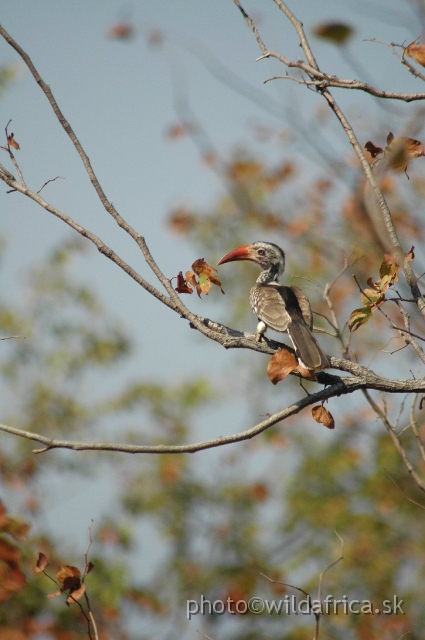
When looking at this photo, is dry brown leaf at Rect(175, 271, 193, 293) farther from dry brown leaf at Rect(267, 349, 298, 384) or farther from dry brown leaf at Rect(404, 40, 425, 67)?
dry brown leaf at Rect(404, 40, 425, 67)

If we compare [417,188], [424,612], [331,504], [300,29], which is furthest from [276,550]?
[300,29]

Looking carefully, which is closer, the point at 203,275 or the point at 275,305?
the point at 203,275

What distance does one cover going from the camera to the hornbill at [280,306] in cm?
316

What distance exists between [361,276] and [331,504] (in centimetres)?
366

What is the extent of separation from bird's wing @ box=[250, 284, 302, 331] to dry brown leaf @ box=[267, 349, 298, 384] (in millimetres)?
946

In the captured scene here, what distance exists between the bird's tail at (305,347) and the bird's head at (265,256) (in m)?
1.49

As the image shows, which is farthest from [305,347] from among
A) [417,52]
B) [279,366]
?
[417,52]

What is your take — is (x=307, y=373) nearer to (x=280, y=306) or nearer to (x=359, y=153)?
(x=359, y=153)

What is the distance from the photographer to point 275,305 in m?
4.06

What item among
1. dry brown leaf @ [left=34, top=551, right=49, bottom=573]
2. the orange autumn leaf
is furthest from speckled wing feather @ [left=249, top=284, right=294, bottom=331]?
dry brown leaf @ [left=34, top=551, right=49, bottom=573]

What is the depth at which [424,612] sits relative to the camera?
8.20 m

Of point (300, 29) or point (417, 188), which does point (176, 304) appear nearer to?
point (300, 29)

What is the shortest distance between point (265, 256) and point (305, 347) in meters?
2.23

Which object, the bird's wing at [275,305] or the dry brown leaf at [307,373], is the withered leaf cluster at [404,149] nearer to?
the dry brown leaf at [307,373]
